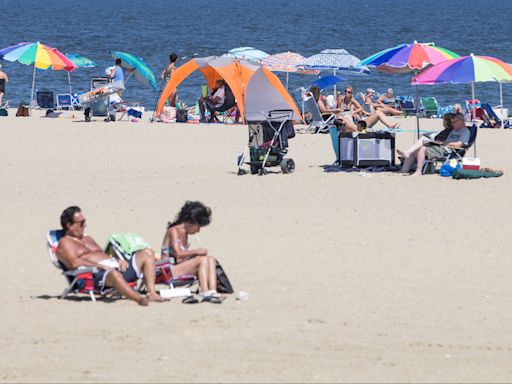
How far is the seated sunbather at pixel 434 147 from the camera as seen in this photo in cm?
1511

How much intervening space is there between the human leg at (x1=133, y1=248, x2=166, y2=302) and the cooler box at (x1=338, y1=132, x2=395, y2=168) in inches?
281

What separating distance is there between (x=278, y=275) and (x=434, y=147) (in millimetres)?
5824

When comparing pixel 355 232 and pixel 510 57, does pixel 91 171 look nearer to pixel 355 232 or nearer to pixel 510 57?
pixel 355 232

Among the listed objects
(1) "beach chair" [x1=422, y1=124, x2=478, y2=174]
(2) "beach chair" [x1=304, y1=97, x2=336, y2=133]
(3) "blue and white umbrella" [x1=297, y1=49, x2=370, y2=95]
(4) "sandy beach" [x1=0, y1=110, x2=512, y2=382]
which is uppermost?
(3) "blue and white umbrella" [x1=297, y1=49, x2=370, y2=95]

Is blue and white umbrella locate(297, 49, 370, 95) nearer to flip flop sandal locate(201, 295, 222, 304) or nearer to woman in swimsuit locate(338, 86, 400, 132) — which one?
woman in swimsuit locate(338, 86, 400, 132)

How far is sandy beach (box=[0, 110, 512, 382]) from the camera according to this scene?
24.7 ft

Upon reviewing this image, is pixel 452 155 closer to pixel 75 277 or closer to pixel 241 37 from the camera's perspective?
pixel 75 277

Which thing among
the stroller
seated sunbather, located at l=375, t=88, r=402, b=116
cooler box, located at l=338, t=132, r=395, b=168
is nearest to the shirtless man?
the stroller

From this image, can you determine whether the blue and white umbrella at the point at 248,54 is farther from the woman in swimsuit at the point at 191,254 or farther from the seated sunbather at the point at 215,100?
the woman in swimsuit at the point at 191,254

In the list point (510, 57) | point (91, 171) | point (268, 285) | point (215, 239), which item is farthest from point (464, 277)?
point (510, 57)

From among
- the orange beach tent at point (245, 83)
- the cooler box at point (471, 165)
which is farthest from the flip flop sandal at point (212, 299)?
the orange beach tent at point (245, 83)

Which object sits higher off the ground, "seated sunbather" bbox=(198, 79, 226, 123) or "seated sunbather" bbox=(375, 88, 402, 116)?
"seated sunbather" bbox=(198, 79, 226, 123)

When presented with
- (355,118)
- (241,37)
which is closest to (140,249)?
(355,118)

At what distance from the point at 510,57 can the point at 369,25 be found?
1176 inches
